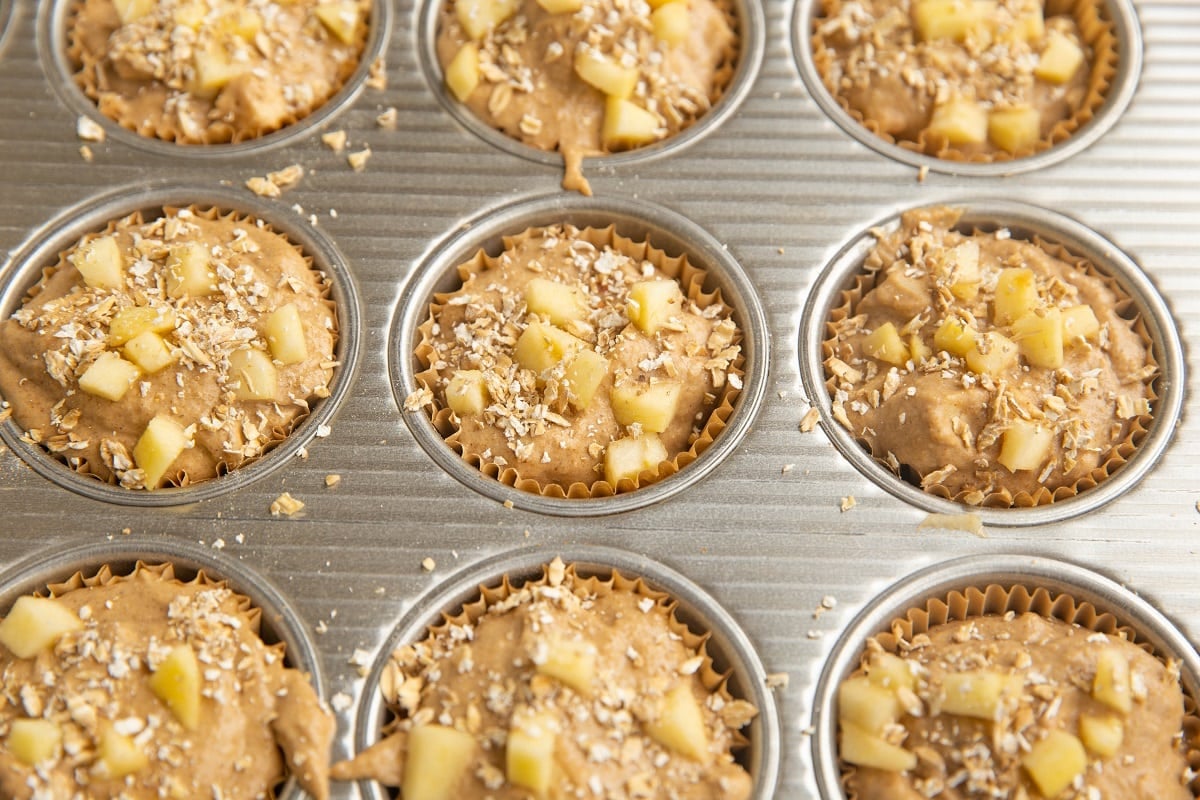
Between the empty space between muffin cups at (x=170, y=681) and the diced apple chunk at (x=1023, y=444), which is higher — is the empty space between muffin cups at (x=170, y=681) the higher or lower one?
the lower one

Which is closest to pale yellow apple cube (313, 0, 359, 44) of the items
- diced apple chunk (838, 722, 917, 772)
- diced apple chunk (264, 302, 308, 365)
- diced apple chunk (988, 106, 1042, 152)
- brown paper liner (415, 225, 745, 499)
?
brown paper liner (415, 225, 745, 499)

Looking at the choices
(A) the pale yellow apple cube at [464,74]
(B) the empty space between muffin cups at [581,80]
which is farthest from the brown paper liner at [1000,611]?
(A) the pale yellow apple cube at [464,74]

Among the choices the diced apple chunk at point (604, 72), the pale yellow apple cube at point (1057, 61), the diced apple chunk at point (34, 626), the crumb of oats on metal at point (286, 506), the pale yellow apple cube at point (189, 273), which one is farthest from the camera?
the pale yellow apple cube at point (1057, 61)

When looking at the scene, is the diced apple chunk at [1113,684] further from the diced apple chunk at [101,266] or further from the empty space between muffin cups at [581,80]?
the diced apple chunk at [101,266]

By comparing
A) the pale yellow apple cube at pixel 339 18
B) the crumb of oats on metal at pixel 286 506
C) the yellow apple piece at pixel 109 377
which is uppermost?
the pale yellow apple cube at pixel 339 18

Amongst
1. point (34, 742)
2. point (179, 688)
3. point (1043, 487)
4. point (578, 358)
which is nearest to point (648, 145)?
point (578, 358)

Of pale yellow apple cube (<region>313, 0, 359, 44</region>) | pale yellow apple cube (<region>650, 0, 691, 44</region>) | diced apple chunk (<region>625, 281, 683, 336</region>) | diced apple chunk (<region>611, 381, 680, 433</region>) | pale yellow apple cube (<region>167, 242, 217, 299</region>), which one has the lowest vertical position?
diced apple chunk (<region>611, 381, 680, 433</region>)

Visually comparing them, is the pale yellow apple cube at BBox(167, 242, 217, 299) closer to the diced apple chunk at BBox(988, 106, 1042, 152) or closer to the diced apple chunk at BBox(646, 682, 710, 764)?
the diced apple chunk at BBox(646, 682, 710, 764)
